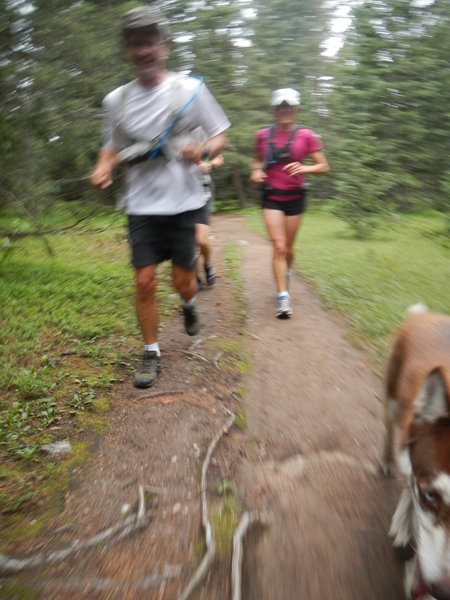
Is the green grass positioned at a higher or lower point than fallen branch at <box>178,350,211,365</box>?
lower

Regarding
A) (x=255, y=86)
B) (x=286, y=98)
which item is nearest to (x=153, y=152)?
(x=286, y=98)

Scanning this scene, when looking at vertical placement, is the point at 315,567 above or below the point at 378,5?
above

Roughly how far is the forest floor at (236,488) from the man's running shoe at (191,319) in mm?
164

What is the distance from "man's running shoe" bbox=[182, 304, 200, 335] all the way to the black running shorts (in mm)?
510

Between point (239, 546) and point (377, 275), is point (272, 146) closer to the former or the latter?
point (377, 275)

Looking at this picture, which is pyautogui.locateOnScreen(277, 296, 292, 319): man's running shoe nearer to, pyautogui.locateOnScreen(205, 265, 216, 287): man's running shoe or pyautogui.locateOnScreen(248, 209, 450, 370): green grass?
pyautogui.locateOnScreen(248, 209, 450, 370): green grass

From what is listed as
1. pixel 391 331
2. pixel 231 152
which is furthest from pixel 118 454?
pixel 231 152

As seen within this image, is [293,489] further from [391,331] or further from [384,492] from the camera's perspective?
[391,331]

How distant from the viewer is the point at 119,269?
6.95 meters

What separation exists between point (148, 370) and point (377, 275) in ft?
16.1

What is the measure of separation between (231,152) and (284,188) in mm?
13258

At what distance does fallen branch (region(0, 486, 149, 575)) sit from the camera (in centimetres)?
199

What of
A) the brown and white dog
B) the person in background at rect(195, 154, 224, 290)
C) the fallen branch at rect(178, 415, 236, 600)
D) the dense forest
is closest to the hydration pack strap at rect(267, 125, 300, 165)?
the person in background at rect(195, 154, 224, 290)

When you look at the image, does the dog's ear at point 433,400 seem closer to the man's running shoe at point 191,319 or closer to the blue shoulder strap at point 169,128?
the blue shoulder strap at point 169,128
